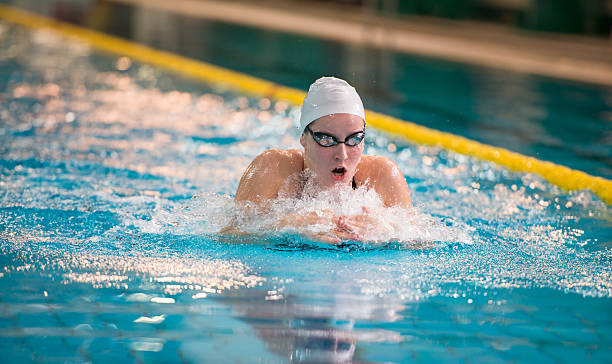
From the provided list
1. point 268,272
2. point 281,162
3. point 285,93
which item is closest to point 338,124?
point 281,162

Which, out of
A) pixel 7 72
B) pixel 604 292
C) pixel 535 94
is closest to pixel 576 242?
pixel 604 292

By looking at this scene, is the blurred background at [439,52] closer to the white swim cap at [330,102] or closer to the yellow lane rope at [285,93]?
the yellow lane rope at [285,93]

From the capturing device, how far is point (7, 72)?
336 inches

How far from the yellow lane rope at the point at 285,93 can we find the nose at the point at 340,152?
2.22 meters

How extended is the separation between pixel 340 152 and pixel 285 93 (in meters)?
4.97

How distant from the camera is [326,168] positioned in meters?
3.30

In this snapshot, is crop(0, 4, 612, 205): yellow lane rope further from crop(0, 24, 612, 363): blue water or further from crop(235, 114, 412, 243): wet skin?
crop(235, 114, 412, 243): wet skin

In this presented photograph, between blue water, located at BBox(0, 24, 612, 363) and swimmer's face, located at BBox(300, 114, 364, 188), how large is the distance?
23cm

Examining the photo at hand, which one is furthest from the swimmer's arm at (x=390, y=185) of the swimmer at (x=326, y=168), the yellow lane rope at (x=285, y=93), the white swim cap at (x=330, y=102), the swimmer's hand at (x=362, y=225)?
the yellow lane rope at (x=285, y=93)

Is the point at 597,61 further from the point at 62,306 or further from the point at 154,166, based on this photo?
the point at 62,306

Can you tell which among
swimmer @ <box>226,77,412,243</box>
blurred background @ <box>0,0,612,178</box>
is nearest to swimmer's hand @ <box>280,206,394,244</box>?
swimmer @ <box>226,77,412,243</box>

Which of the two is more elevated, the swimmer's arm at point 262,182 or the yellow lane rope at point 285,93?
the yellow lane rope at point 285,93

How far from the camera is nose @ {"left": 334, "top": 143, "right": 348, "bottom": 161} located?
323 cm

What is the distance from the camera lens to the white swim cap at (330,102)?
10.8 feet
